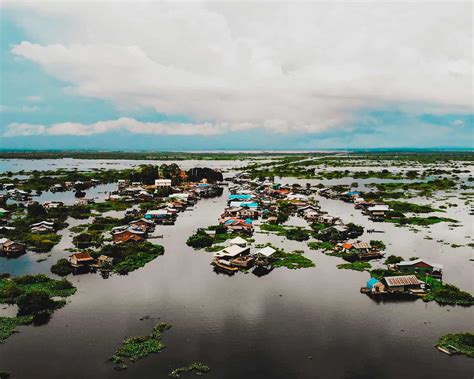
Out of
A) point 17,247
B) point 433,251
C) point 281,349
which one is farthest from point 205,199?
point 281,349

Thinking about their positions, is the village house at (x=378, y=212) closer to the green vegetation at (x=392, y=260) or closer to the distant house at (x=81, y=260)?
the green vegetation at (x=392, y=260)

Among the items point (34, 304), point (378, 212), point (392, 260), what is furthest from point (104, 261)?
A: point (378, 212)

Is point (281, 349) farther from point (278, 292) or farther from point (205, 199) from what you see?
point (205, 199)

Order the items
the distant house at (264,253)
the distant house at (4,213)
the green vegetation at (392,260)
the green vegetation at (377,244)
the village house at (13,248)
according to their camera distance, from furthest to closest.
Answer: the distant house at (4,213)
the green vegetation at (377,244)
the village house at (13,248)
the distant house at (264,253)
the green vegetation at (392,260)

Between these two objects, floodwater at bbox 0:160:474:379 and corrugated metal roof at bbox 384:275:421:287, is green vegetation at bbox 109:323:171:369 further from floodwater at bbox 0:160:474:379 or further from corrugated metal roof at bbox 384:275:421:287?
corrugated metal roof at bbox 384:275:421:287

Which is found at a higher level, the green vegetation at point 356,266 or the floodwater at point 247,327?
the green vegetation at point 356,266

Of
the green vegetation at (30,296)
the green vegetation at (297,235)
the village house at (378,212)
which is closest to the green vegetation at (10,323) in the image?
the green vegetation at (30,296)

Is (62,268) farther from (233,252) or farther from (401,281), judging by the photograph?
(401,281)
